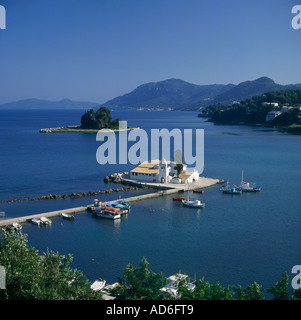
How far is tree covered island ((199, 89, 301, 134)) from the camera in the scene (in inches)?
2906

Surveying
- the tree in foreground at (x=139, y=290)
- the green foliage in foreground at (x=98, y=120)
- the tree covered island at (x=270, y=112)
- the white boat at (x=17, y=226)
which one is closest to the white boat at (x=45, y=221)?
the white boat at (x=17, y=226)

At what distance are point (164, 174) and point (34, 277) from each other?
18104 millimetres

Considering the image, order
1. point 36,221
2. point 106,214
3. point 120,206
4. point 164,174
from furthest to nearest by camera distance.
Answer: point 164,174, point 120,206, point 106,214, point 36,221

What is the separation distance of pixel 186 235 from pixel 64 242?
5105 millimetres

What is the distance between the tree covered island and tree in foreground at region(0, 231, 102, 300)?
67.1 metres

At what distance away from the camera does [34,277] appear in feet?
24.5

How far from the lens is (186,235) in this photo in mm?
15898

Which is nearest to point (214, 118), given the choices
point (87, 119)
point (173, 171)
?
point (87, 119)

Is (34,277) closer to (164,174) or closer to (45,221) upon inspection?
(45,221)

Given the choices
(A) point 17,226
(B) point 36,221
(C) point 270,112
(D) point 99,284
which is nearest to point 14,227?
(A) point 17,226

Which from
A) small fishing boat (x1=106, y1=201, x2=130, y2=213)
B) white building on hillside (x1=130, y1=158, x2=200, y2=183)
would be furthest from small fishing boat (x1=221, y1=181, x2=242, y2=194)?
small fishing boat (x1=106, y1=201, x2=130, y2=213)

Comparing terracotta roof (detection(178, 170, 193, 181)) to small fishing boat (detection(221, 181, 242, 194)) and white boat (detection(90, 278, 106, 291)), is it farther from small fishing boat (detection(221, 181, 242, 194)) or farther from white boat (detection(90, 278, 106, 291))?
white boat (detection(90, 278, 106, 291))
